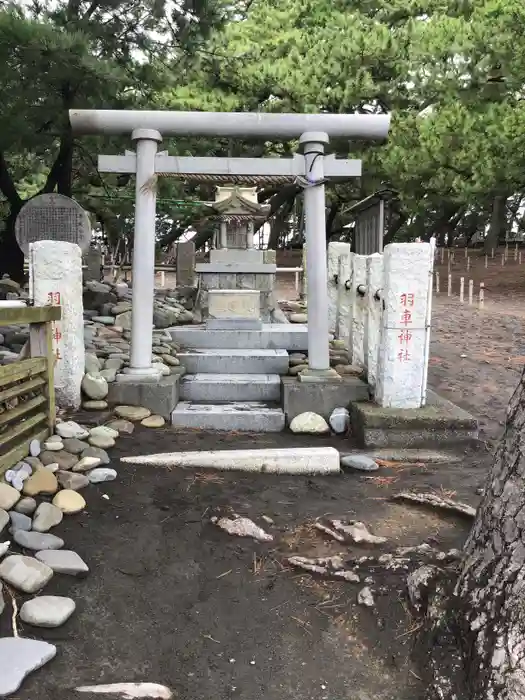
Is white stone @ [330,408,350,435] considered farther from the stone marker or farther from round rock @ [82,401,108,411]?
the stone marker

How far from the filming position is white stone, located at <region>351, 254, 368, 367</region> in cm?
586

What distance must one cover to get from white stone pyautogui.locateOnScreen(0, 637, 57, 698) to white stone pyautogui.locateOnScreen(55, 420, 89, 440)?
215cm

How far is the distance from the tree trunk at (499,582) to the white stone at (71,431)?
296 cm

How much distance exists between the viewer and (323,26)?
1313 centimetres

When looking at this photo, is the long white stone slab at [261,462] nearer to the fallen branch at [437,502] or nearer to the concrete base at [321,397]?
the fallen branch at [437,502]

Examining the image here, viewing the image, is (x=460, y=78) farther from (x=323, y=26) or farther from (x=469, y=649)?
(x=469, y=649)

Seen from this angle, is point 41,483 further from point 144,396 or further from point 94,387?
point 144,396

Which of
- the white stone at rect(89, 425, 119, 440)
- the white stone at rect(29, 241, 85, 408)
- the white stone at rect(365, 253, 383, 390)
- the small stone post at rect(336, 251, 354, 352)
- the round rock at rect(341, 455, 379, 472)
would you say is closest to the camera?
the round rock at rect(341, 455, 379, 472)

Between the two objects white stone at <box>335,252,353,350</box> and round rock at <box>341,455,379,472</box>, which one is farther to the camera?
white stone at <box>335,252,353,350</box>

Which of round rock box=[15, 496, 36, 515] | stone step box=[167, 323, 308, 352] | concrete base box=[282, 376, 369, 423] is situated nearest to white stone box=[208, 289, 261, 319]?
stone step box=[167, 323, 308, 352]

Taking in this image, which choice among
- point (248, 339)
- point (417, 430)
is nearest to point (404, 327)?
point (417, 430)

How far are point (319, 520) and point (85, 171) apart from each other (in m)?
8.90

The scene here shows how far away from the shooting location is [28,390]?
3.83 metres

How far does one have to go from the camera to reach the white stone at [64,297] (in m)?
4.74
